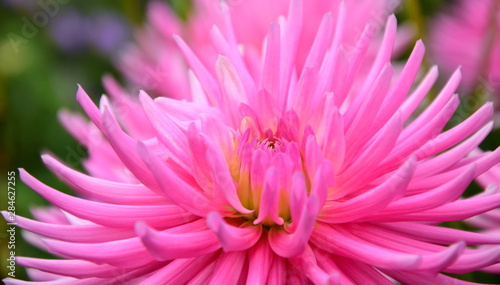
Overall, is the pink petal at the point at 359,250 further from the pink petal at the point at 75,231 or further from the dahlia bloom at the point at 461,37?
the dahlia bloom at the point at 461,37

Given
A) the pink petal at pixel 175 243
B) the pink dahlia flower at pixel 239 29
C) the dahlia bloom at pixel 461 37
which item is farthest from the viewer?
the dahlia bloom at pixel 461 37

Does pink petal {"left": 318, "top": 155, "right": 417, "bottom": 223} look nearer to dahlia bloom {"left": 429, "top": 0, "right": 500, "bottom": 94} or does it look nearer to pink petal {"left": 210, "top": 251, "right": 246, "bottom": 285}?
pink petal {"left": 210, "top": 251, "right": 246, "bottom": 285}

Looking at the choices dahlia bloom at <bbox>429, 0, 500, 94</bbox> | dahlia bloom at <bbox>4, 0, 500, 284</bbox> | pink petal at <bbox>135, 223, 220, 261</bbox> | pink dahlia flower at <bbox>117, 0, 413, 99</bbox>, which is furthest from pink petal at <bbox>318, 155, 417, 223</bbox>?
dahlia bloom at <bbox>429, 0, 500, 94</bbox>

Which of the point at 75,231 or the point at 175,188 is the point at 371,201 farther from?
the point at 75,231

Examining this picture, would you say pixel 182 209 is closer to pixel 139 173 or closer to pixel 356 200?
pixel 139 173

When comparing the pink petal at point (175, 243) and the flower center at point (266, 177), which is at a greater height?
the flower center at point (266, 177)

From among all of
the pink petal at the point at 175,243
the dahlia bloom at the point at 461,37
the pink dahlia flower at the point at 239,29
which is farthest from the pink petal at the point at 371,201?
the dahlia bloom at the point at 461,37

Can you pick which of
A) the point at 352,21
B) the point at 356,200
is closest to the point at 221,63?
the point at 356,200

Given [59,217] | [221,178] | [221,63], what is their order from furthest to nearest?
[59,217], [221,63], [221,178]

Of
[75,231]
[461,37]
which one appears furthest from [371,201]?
Result: [461,37]
